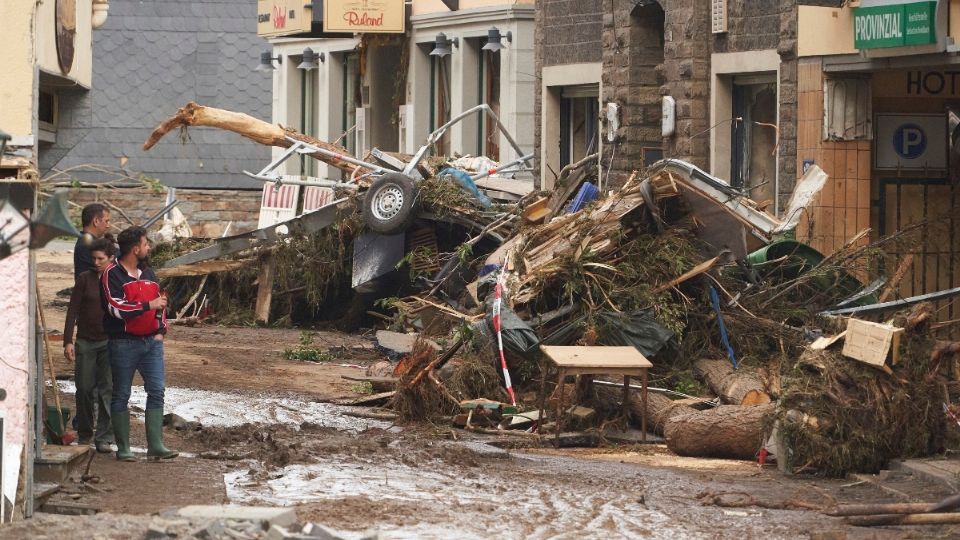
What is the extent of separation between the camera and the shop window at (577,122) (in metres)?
26.5

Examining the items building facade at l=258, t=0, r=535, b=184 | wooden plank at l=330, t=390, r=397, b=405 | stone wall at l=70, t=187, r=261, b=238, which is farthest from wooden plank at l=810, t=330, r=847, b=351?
stone wall at l=70, t=187, r=261, b=238

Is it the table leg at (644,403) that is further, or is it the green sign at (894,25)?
the green sign at (894,25)

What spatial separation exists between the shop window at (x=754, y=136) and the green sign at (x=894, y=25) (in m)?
3.54

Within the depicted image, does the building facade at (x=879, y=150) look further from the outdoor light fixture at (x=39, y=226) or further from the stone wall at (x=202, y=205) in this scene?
the stone wall at (x=202, y=205)

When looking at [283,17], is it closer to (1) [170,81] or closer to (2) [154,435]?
(1) [170,81]

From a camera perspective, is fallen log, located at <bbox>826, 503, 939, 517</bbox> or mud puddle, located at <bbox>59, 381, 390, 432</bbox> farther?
mud puddle, located at <bbox>59, 381, 390, 432</bbox>

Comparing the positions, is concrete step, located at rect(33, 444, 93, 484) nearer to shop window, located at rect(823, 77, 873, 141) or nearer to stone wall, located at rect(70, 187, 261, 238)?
shop window, located at rect(823, 77, 873, 141)

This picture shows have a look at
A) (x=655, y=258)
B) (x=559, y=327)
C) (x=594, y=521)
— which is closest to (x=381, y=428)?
(x=559, y=327)

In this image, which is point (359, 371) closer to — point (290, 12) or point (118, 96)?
point (290, 12)

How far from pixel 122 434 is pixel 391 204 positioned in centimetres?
958

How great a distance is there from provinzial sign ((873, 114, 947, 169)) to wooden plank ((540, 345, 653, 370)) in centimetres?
581

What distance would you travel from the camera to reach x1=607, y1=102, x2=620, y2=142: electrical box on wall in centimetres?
2431

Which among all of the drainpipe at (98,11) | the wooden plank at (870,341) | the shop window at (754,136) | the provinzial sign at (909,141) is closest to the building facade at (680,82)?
the shop window at (754,136)

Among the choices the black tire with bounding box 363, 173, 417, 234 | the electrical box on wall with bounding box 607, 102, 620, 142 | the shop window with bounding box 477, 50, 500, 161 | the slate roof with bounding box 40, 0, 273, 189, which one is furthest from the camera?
the slate roof with bounding box 40, 0, 273, 189
